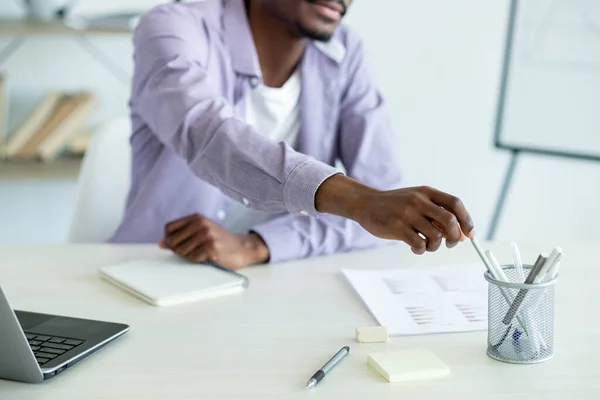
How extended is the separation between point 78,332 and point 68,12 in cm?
195

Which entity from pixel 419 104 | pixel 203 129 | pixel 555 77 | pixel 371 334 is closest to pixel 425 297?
pixel 371 334

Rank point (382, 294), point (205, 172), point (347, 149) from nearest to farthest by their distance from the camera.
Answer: point (382, 294) → point (205, 172) → point (347, 149)

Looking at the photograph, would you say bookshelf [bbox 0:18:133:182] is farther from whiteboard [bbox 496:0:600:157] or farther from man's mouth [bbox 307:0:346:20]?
whiteboard [bbox 496:0:600:157]

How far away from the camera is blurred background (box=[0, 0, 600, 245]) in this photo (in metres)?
2.58

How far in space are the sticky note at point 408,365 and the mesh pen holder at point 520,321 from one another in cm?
8

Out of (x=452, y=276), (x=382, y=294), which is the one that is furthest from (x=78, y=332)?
(x=452, y=276)

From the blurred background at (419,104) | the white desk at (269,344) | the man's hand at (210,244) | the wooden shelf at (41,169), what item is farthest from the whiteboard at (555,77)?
the wooden shelf at (41,169)

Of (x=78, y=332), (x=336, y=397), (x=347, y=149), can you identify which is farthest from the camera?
(x=347, y=149)

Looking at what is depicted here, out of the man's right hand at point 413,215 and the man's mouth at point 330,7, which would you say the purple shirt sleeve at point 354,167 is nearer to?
the man's mouth at point 330,7

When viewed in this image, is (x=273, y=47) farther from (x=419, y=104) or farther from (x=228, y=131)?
(x=419, y=104)

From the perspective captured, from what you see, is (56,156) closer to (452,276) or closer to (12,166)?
(12,166)

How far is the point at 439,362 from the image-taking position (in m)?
1.00

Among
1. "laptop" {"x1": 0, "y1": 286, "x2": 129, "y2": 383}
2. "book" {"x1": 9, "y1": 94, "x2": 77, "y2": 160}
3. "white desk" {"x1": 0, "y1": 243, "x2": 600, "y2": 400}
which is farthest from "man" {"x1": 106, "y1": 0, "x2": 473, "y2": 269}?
"book" {"x1": 9, "y1": 94, "x2": 77, "y2": 160}

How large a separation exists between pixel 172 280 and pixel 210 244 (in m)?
0.14
